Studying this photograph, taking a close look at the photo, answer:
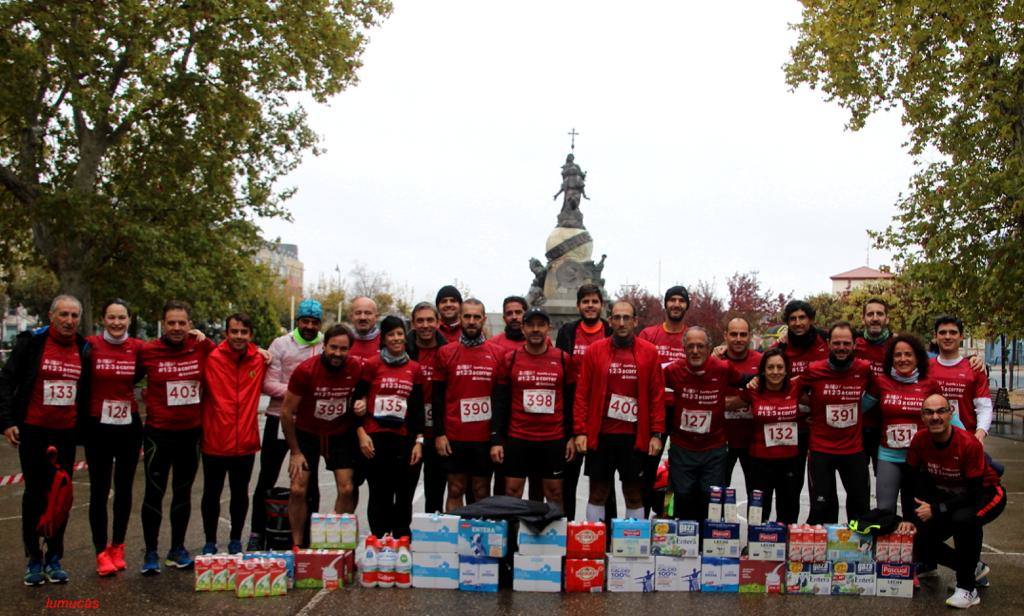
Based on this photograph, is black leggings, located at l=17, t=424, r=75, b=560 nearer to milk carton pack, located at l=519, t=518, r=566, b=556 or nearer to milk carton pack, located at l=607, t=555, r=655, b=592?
milk carton pack, located at l=519, t=518, r=566, b=556

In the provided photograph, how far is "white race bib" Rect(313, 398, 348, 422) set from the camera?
21.9 feet

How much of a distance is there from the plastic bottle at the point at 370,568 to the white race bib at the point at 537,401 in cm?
151

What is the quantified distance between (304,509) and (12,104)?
15.0m

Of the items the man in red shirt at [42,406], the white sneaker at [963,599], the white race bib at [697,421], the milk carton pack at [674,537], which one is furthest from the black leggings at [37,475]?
the white sneaker at [963,599]

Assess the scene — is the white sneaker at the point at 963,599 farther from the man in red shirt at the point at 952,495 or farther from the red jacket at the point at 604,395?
the red jacket at the point at 604,395

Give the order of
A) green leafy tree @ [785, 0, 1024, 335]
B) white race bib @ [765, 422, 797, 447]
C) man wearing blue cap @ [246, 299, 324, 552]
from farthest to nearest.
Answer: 1. green leafy tree @ [785, 0, 1024, 335]
2. man wearing blue cap @ [246, 299, 324, 552]
3. white race bib @ [765, 422, 797, 447]

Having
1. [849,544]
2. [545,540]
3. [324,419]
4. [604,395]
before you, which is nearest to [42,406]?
[324,419]

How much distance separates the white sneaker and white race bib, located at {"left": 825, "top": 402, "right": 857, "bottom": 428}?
1.32m

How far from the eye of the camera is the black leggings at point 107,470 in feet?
20.8

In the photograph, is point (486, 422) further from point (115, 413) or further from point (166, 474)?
point (115, 413)

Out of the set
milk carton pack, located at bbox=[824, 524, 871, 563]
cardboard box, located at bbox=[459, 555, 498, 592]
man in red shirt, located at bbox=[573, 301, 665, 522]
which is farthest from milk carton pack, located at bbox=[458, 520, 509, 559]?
milk carton pack, located at bbox=[824, 524, 871, 563]

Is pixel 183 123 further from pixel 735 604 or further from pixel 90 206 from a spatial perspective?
pixel 735 604

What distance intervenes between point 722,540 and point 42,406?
187 inches

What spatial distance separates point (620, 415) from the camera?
6742mm
